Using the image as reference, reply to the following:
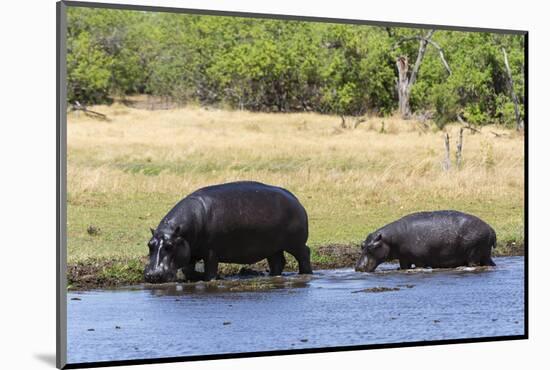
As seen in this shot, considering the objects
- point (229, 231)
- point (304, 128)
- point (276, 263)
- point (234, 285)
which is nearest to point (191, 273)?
point (234, 285)

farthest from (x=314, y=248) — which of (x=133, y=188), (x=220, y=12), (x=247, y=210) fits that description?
(x=220, y=12)

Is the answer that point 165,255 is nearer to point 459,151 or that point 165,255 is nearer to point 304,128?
point 304,128

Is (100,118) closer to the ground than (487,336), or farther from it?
farther from it

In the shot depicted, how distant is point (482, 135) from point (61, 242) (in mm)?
5317

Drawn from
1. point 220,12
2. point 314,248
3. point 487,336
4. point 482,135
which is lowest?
point 487,336

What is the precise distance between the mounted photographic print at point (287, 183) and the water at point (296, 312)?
0.02 m

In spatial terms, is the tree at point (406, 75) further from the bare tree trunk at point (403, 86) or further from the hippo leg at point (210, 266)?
the hippo leg at point (210, 266)

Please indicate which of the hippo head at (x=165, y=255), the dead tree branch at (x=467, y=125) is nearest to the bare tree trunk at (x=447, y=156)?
the dead tree branch at (x=467, y=125)

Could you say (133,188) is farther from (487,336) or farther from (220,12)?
(487,336)

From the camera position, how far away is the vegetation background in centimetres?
1329

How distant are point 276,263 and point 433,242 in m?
1.86

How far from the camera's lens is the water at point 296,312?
12.0 m

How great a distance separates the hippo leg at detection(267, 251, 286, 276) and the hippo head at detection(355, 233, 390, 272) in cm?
88

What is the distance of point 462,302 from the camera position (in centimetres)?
1366
